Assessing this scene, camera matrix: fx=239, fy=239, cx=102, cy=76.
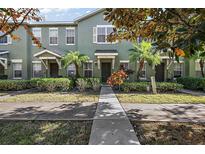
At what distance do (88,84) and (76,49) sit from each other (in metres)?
6.17

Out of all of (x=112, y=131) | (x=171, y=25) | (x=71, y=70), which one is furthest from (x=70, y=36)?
(x=171, y=25)

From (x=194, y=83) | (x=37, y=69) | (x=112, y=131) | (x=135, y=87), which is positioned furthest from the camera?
(x=37, y=69)

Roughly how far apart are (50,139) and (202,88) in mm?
14839

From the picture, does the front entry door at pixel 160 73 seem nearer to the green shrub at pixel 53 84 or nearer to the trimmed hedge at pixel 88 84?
the trimmed hedge at pixel 88 84

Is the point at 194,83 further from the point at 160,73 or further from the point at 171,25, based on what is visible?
the point at 171,25

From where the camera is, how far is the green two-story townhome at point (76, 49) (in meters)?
22.2

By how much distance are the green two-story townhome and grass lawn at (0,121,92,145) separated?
49.1 feet

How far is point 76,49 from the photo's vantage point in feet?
74.6

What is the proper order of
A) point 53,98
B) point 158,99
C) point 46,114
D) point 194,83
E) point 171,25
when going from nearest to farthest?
point 171,25
point 46,114
point 158,99
point 53,98
point 194,83

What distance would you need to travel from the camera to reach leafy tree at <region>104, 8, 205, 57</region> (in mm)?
3596

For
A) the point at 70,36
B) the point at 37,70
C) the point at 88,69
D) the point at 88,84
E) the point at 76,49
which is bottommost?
the point at 88,84

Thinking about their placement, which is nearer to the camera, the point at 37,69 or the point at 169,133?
the point at 169,133

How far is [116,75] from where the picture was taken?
52.1 feet
